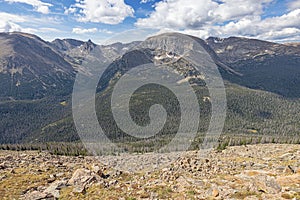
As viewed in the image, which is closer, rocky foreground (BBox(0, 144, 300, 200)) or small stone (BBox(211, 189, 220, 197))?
small stone (BBox(211, 189, 220, 197))

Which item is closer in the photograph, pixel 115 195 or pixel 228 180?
pixel 115 195

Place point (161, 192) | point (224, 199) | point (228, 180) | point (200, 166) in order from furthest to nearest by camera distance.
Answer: point (200, 166)
point (228, 180)
point (161, 192)
point (224, 199)

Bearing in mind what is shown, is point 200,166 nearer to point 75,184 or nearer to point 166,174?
point 166,174

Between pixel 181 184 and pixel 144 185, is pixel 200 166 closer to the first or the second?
pixel 181 184

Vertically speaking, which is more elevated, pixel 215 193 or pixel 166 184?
pixel 215 193

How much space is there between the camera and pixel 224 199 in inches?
995

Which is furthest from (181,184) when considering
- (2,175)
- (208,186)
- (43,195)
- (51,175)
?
(2,175)

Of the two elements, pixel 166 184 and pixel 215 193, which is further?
pixel 166 184

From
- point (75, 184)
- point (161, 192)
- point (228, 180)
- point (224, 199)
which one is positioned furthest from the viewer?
point (75, 184)

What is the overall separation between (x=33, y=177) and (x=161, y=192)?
2481cm

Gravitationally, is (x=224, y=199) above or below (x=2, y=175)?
above

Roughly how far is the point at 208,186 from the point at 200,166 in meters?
10.6

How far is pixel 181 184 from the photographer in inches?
1255

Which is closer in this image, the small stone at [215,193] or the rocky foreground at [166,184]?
the small stone at [215,193]
